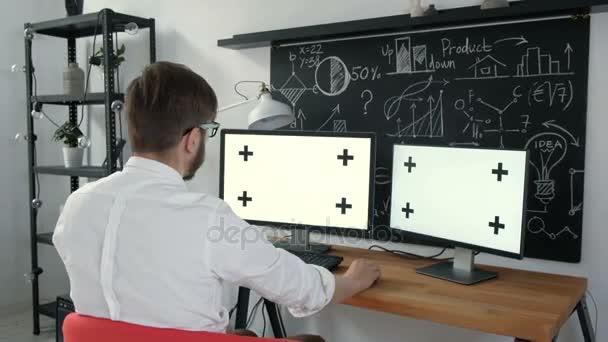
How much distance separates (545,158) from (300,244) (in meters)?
1.04

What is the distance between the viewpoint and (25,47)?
3.15 metres

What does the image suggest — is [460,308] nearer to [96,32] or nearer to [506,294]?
[506,294]

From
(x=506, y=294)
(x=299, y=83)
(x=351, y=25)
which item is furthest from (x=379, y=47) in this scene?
(x=506, y=294)

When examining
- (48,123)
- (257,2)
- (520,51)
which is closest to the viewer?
(520,51)

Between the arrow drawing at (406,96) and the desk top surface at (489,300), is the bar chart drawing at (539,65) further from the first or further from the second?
the desk top surface at (489,300)

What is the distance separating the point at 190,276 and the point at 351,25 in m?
1.56

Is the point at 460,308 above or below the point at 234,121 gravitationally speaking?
below

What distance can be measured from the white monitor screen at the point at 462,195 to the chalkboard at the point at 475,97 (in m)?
0.32

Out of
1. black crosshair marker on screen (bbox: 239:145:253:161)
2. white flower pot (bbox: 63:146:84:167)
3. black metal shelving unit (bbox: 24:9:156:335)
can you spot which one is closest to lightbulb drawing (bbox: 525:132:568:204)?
black crosshair marker on screen (bbox: 239:145:253:161)

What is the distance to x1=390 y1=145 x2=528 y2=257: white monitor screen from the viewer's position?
1.64 meters

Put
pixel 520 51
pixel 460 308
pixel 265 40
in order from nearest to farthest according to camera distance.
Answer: pixel 460 308
pixel 520 51
pixel 265 40

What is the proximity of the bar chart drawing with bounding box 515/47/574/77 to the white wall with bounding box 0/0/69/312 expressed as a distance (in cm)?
302

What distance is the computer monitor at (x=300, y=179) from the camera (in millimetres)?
2068

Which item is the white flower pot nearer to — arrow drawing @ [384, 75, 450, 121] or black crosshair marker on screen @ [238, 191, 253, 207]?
black crosshair marker on screen @ [238, 191, 253, 207]
